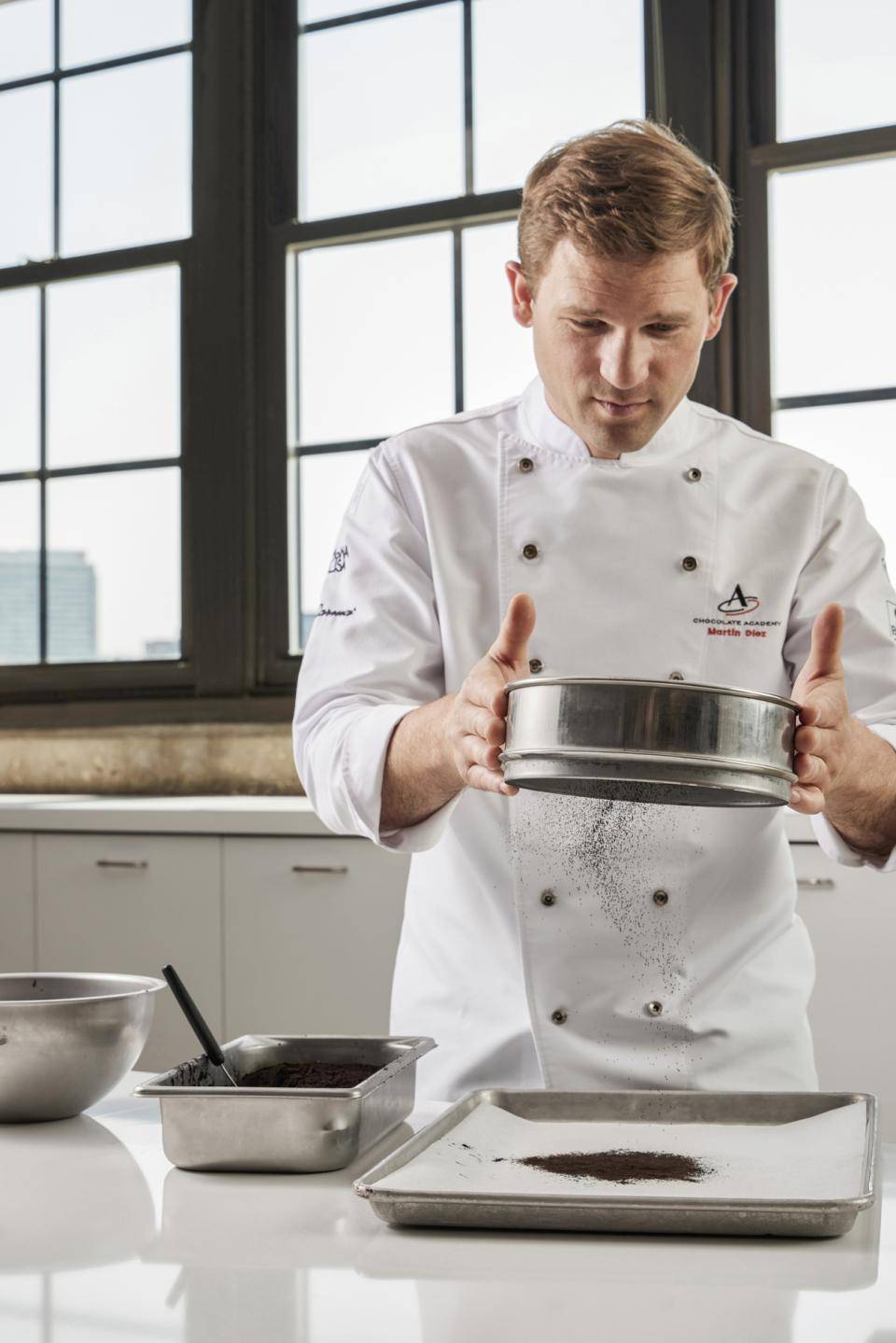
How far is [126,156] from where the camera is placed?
374 cm

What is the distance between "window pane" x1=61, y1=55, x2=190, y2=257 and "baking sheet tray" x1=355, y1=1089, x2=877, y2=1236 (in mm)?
3032

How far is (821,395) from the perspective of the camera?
2.97 metres

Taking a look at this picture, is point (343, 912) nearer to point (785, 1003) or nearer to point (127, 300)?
point (785, 1003)

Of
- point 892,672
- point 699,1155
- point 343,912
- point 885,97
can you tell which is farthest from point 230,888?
point 885,97

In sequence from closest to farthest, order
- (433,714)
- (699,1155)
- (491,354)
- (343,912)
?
(699,1155) → (433,714) → (343,912) → (491,354)

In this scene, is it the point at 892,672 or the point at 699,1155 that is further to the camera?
the point at 892,672

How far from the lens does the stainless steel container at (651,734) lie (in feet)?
3.01

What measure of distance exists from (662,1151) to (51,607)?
3.08 meters

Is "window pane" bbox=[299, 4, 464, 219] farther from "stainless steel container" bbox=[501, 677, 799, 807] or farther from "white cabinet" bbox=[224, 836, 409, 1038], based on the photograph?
"stainless steel container" bbox=[501, 677, 799, 807]

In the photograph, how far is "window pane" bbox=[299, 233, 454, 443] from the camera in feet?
11.1

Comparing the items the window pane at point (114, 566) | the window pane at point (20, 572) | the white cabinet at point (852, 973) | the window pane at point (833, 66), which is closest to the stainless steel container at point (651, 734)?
the white cabinet at point (852, 973)

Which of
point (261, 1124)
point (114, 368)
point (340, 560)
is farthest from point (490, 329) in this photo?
point (261, 1124)

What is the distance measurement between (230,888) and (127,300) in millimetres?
1742

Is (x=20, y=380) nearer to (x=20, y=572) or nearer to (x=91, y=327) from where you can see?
(x=91, y=327)
